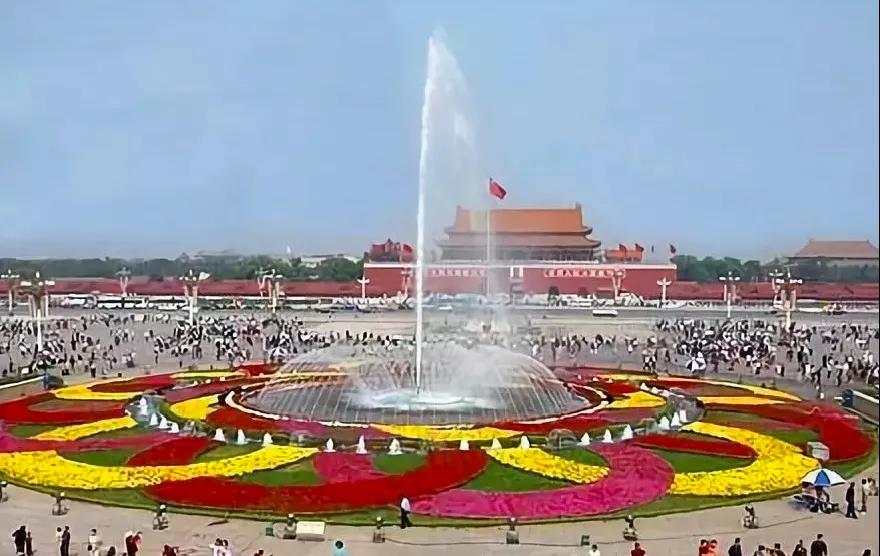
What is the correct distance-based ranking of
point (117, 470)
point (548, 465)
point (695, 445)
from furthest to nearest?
point (695, 445) → point (548, 465) → point (117, 470)

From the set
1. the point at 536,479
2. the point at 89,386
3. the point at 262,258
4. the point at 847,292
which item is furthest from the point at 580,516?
the point at 262,258

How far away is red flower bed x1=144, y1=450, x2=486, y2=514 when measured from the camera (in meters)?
Answer: 14.8

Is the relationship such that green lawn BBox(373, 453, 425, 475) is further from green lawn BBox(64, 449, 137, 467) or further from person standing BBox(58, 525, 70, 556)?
person standing BBox(58, 525, 70, 556)

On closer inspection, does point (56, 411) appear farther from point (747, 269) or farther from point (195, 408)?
point (747, 269)

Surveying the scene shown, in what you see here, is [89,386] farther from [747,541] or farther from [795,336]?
[795,336]

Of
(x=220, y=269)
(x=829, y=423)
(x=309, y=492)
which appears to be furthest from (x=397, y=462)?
(x=220, y=269)

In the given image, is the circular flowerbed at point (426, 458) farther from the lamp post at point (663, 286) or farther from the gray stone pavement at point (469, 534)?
the lamp post at point (663, 286)

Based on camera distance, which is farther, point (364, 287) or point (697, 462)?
point (364, 287)

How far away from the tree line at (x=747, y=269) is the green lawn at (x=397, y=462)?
72121 millimetres

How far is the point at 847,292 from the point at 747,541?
60.1 metres

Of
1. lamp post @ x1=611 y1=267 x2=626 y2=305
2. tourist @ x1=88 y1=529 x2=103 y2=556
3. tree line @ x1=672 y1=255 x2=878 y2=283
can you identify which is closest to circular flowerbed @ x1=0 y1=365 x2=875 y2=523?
tourist @ x1=88 y1=529 x2=103 y2=556

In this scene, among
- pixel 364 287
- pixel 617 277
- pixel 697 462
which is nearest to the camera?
pixel 697 462

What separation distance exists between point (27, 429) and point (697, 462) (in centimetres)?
1447

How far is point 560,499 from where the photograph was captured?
15000 millimetres
